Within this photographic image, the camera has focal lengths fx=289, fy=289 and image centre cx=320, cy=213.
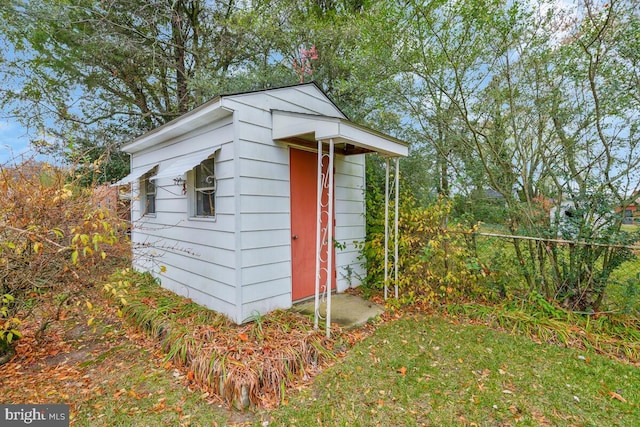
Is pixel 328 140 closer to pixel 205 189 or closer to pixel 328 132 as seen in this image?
pixel 328 132

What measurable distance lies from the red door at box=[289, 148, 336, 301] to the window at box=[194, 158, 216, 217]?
3.67ft

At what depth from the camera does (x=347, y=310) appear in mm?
4227

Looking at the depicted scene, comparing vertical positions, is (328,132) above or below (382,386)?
above

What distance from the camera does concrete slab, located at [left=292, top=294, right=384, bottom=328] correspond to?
12.8 ft

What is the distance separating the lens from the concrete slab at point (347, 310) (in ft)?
12.8

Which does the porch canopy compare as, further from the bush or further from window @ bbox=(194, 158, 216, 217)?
the bush

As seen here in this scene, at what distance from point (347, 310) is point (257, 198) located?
208 centimetres

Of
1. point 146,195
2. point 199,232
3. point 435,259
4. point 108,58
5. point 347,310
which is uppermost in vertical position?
point 108,58

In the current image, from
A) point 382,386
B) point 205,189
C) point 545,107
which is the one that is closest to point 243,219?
point 205,189

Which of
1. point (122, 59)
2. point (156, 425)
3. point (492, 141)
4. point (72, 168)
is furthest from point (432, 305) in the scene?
point (122, 59)

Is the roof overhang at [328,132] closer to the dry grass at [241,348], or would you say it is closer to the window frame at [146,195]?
the dry grass at [241,348]

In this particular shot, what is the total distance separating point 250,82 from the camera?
7.08 meters

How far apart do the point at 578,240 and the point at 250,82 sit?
23.1 feet

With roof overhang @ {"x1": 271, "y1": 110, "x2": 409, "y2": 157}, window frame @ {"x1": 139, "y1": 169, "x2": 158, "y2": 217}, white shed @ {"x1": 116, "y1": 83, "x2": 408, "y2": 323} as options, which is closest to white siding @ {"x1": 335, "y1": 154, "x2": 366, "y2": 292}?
white shed @ {"x1": 116, "y1": 83, "x2": 408, "y2": 323}
